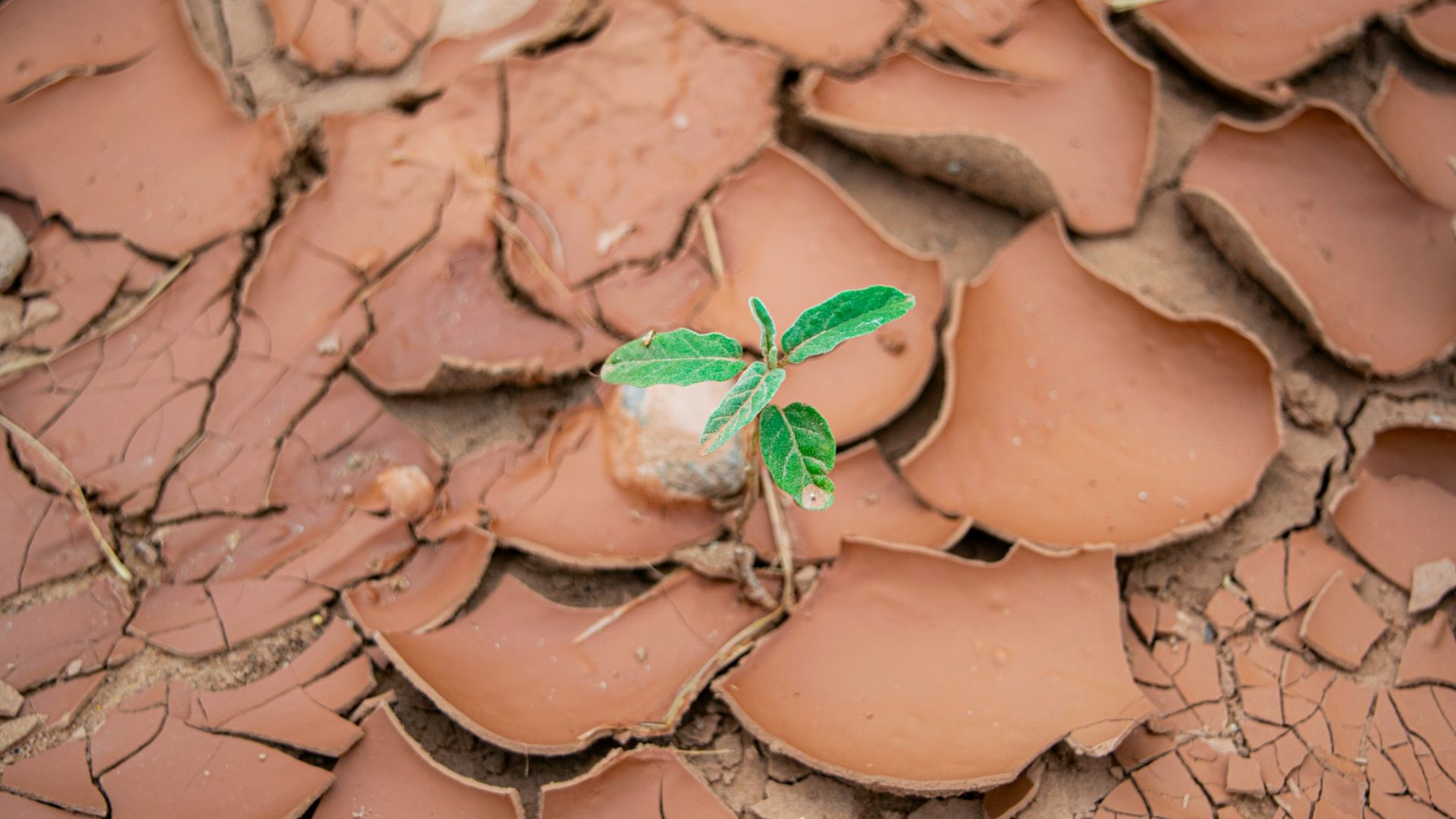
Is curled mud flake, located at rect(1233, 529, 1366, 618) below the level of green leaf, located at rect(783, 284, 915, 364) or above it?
below

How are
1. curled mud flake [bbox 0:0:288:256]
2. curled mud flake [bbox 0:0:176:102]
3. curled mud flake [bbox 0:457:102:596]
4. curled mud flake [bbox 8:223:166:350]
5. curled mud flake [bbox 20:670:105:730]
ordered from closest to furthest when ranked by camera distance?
curled mud flake [bbox 20:670:105:730] < curled mud flake [bbox 0:457:102:596] < curled mud flake [bbox 8:223:166:350] < curled mud flake [bbox 0:0:288:256] < curled mud flake [bbox 0:0:176:102]

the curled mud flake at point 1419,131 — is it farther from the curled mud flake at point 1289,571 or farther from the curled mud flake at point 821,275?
the curled mud flake at point 821,275

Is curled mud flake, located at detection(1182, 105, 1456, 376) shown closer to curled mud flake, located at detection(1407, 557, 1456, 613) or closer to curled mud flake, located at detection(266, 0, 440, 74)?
curled mud flake, located at detection(1407, 557, 1456, 613)

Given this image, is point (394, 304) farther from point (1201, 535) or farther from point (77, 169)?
point (1201, 535)

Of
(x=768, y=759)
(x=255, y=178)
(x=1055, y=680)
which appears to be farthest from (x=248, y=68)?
(x=1055, y=680)

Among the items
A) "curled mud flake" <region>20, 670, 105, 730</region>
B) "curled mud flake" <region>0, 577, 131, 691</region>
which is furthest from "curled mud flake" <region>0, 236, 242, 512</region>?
"curled mud flake" <region>20, 670, 105, 730</region>

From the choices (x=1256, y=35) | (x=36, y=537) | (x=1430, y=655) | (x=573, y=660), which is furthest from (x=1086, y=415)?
(x=36, y=537)

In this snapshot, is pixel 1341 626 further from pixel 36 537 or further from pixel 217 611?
pixel 36 537

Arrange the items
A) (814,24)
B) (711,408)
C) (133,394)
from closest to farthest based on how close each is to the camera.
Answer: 1. (711,408)
2. (133,394)
3. (814,24)
